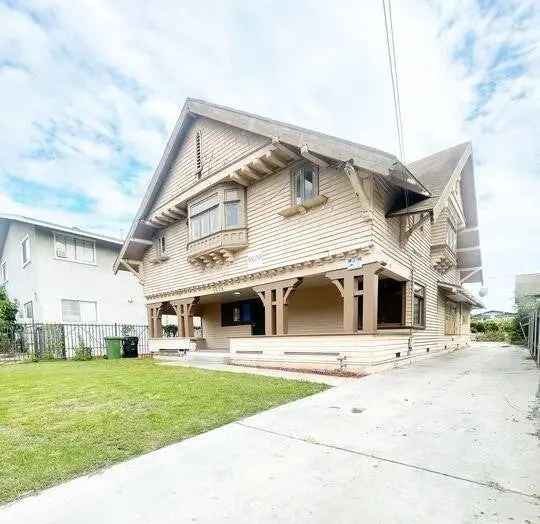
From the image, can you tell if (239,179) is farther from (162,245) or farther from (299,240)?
(162,245)

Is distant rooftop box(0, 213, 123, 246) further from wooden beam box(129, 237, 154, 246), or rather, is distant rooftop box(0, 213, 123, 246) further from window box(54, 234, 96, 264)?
wooden beam box(129, 237, 154, 246)

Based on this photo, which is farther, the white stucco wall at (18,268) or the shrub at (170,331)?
the shrub at (170,331)

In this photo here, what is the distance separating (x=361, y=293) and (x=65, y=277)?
1611cm

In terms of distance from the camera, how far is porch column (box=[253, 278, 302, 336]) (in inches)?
384

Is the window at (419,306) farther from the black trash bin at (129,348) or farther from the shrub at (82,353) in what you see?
the shrub at (82,353)

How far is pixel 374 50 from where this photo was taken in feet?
24.2

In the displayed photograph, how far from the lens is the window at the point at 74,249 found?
17.3 metres

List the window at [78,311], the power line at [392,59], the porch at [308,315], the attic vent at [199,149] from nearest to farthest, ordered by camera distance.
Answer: the power line at [392,59]
the porch at [308,315]
the attic vent at [199,149]
the window at [78,311]

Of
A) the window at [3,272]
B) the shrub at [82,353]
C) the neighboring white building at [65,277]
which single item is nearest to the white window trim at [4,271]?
the window at [3,272]

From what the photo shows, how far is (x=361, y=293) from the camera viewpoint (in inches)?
322

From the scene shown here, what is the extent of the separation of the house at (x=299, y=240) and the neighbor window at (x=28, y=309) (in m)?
5.57

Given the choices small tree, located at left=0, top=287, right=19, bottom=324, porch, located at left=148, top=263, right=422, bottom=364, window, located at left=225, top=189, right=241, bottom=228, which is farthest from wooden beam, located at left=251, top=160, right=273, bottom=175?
small tree, located at left=0, top=287, right=19, bottom=324

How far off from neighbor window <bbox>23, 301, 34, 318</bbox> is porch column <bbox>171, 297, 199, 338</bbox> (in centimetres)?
888

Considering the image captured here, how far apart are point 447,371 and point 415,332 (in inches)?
127
